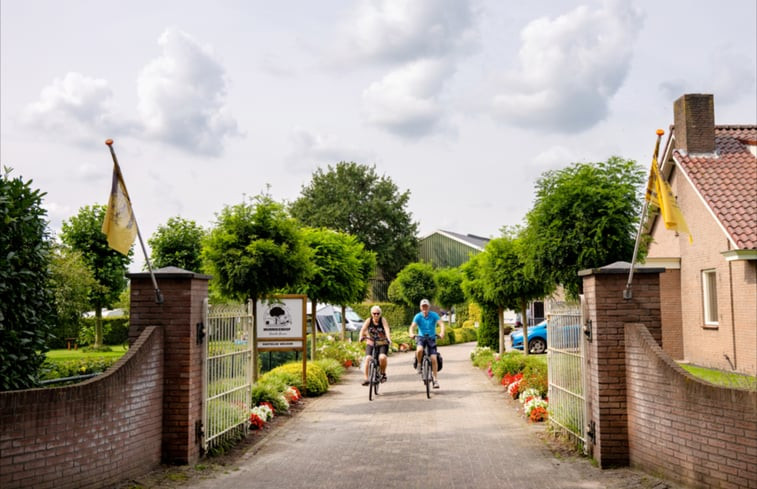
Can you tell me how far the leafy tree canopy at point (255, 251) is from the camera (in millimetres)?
13516

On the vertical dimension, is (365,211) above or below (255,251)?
above

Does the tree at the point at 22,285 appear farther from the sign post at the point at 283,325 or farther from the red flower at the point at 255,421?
the sign post at the point at 283,325

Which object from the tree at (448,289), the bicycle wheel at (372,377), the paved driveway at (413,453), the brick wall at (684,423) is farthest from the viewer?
the tree at (448,289)

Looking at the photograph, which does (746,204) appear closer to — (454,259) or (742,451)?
(742,451)

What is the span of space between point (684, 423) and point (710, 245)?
583 inches

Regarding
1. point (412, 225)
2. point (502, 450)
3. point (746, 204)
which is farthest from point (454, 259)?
point (502, 450)

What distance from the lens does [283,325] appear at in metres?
15.1

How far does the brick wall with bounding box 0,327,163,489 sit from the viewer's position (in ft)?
18.6

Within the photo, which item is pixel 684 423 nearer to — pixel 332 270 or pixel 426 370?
pixel 426 370

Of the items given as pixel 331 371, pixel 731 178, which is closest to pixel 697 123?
pixel 731 178

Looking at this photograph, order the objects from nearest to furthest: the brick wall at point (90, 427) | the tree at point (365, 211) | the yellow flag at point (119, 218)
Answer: the brick wall at point (90, 427) < the yellow flag at point (119, 218) < the tree at point (365, 211)

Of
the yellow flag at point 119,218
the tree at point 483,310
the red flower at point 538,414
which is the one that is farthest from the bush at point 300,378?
the tree at point 483,310

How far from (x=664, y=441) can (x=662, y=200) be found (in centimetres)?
254

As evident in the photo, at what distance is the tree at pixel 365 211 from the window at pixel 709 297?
41710mm
